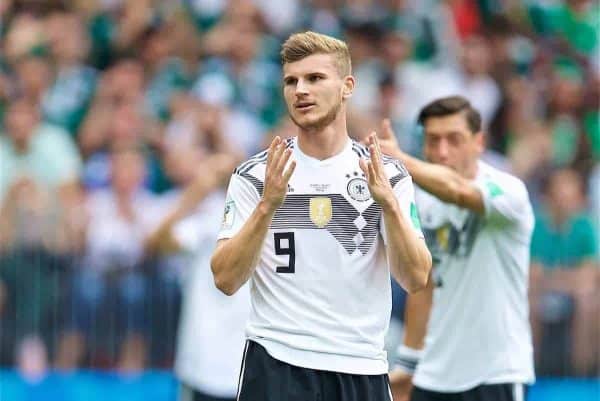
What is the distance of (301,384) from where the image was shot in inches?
263

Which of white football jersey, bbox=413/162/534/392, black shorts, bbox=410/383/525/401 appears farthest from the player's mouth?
black shorts, bbox=410/383/525/401

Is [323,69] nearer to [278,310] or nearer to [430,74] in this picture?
[278,310]

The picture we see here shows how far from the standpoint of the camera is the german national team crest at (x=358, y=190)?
265 inches

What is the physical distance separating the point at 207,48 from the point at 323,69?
8.39 m

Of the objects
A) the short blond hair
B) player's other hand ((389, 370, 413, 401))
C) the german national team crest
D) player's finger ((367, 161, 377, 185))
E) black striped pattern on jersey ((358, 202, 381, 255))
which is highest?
the short blond hair

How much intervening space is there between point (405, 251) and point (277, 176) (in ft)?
2.07

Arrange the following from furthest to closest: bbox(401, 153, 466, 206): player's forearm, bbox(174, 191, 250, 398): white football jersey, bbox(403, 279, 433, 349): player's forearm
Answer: bbox(174, 191, 250, 398): white football jersey < bbox(403, 279, 433, 349): player's forearm < bbox(401, 153, 466, 206): player's forearm

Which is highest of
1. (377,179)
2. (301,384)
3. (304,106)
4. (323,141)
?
(304,106)

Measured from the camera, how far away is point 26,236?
486 inches

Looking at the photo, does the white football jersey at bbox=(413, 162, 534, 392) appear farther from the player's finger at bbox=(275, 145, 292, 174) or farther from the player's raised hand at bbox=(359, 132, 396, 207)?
the player's finger at bbox=(275, 145, 292, 174)

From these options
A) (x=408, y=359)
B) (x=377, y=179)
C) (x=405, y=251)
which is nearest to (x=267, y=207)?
(x=377, y=179)

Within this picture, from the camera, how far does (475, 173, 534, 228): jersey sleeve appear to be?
8.20m

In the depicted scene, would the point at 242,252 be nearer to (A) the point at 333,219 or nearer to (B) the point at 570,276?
(A) the point at 333,219

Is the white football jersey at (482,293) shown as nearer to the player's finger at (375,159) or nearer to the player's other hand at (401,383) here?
the player's other hand at (401,383)
